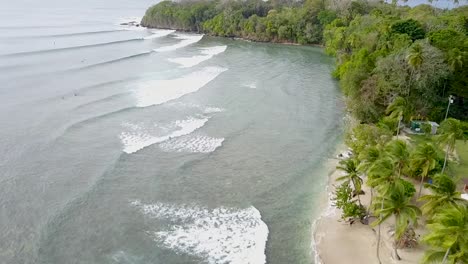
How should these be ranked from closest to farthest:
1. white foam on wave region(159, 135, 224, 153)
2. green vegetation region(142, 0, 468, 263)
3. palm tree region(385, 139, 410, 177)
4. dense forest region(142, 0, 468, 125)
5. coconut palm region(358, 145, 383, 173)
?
1. green vegetation region(142, 0, 468, 263)
2. palm tree region(385, 139, 410, 177)
3. coconut palm region(358, 145, 383, 173)
4. white foam on wave region(159, 135, 224, 153)
5. dense forest region(142, 0, 468, 125)

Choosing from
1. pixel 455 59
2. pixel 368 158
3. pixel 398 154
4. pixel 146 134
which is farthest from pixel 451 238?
pixel 455 59

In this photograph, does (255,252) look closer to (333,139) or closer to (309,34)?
(333,139)

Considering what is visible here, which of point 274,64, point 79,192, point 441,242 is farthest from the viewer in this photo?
point 274,64

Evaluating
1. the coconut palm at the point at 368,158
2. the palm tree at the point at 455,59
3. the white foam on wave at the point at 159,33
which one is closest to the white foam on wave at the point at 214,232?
the coconut palm at the point at 368,158

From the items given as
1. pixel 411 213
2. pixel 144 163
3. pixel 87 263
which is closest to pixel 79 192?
pixel 144 163

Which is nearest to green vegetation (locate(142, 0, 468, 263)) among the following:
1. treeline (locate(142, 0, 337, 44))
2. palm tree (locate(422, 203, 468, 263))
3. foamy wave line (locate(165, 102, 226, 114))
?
palm tree (locate(422, 203, 468, 263))

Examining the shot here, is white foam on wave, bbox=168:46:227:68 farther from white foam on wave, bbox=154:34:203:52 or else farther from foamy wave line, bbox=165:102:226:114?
foamy wave line, bbox=165:102:226:114

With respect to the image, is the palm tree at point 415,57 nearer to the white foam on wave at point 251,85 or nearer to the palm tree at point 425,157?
the palm tree at point 425,157
